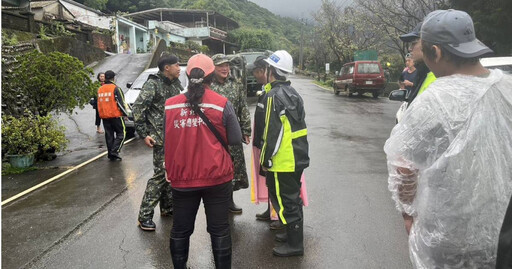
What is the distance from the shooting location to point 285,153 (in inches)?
132

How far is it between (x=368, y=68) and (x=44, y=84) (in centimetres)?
1583

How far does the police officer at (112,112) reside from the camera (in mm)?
7435

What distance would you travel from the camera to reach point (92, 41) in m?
24.8

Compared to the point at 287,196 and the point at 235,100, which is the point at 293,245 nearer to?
the point at 287,196

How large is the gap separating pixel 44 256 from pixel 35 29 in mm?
17887

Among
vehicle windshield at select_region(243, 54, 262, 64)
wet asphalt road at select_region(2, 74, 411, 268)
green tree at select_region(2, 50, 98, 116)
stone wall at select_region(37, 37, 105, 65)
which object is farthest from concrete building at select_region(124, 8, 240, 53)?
wet asphalt road at select_region(2, 74, 411, 268)

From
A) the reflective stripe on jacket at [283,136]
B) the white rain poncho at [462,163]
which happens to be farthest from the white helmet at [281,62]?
the white rain poncho at [462,163]

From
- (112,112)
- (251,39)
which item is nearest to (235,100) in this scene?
(112,112)

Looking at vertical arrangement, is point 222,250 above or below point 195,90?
below

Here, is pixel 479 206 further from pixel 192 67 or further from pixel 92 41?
pixel 92 41

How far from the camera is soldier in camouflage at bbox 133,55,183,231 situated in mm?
4156

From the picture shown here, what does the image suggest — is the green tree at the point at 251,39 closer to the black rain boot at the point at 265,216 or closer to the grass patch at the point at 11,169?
the grass patch at the point at 11,169

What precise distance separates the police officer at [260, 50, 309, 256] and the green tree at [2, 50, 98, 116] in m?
5.72

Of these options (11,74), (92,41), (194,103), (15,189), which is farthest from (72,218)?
(92,41)
